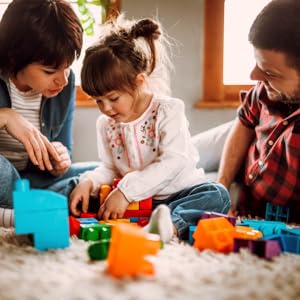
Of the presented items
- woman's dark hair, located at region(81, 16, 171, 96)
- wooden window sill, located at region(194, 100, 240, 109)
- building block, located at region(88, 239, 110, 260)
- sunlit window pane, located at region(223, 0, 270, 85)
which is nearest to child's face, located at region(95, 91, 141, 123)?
woman's dark hair, located at region(81, 16, 171, 96)

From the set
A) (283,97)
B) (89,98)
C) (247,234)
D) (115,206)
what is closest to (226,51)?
(89,98)

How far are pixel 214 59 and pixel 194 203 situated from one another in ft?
3.44

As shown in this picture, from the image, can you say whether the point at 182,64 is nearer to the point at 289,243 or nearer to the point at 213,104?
the point at 213,104

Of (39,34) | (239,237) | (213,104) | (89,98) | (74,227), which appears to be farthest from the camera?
(213,104)

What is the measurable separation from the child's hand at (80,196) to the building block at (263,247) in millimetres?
493

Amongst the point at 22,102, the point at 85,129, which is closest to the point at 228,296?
the point at 22,102

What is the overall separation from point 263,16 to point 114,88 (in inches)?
15.5

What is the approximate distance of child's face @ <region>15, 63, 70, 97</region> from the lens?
1.27m

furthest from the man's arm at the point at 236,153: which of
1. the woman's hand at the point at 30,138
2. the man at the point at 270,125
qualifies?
the woman's hand at the point at 30,138

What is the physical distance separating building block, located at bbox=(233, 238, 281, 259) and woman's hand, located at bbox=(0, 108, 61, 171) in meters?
0.52

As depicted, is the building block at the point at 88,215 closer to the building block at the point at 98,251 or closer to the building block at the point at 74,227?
the building block at the point at 74,227

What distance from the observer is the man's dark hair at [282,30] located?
3.85 feet

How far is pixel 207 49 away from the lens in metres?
2.12

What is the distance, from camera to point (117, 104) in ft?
4.14
